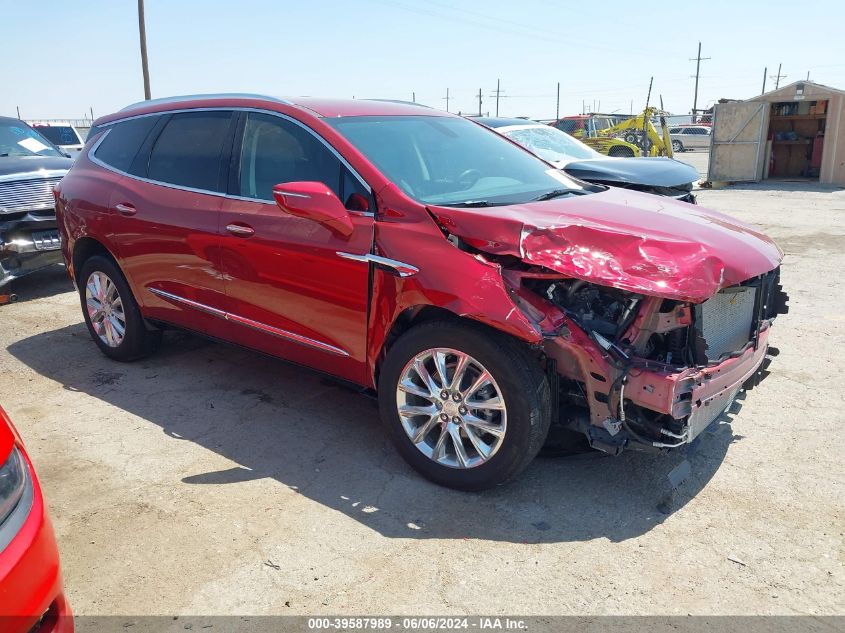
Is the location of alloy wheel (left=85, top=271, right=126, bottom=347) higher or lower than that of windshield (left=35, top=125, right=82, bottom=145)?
lower

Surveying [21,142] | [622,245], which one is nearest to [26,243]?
[21,142]

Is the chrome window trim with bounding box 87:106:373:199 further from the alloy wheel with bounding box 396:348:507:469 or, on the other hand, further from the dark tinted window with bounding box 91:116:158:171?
the alloy wheel with bounding box 396:348:507:469

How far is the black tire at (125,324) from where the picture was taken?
5055 mm

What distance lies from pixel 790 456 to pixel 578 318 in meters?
1.60

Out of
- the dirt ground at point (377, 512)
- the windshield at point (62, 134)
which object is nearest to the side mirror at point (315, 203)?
the dirt ground at point (377, 512)

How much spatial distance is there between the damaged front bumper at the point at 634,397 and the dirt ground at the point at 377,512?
42 cm

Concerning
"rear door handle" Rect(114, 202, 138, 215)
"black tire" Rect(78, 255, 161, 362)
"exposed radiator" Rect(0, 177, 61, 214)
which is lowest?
"black tire" Rect(78, 255, 161, 362)

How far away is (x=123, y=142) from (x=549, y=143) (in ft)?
20.5

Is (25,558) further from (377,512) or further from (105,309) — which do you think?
(105,309)

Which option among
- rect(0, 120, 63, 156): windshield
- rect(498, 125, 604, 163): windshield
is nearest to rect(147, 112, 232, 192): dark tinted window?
rect(0, 120, 63, 156): windshield

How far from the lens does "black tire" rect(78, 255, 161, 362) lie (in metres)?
5.05

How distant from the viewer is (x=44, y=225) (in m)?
7.31

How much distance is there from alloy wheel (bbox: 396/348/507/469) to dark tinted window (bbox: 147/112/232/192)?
71.4 inches

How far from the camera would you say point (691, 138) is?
132 ft
